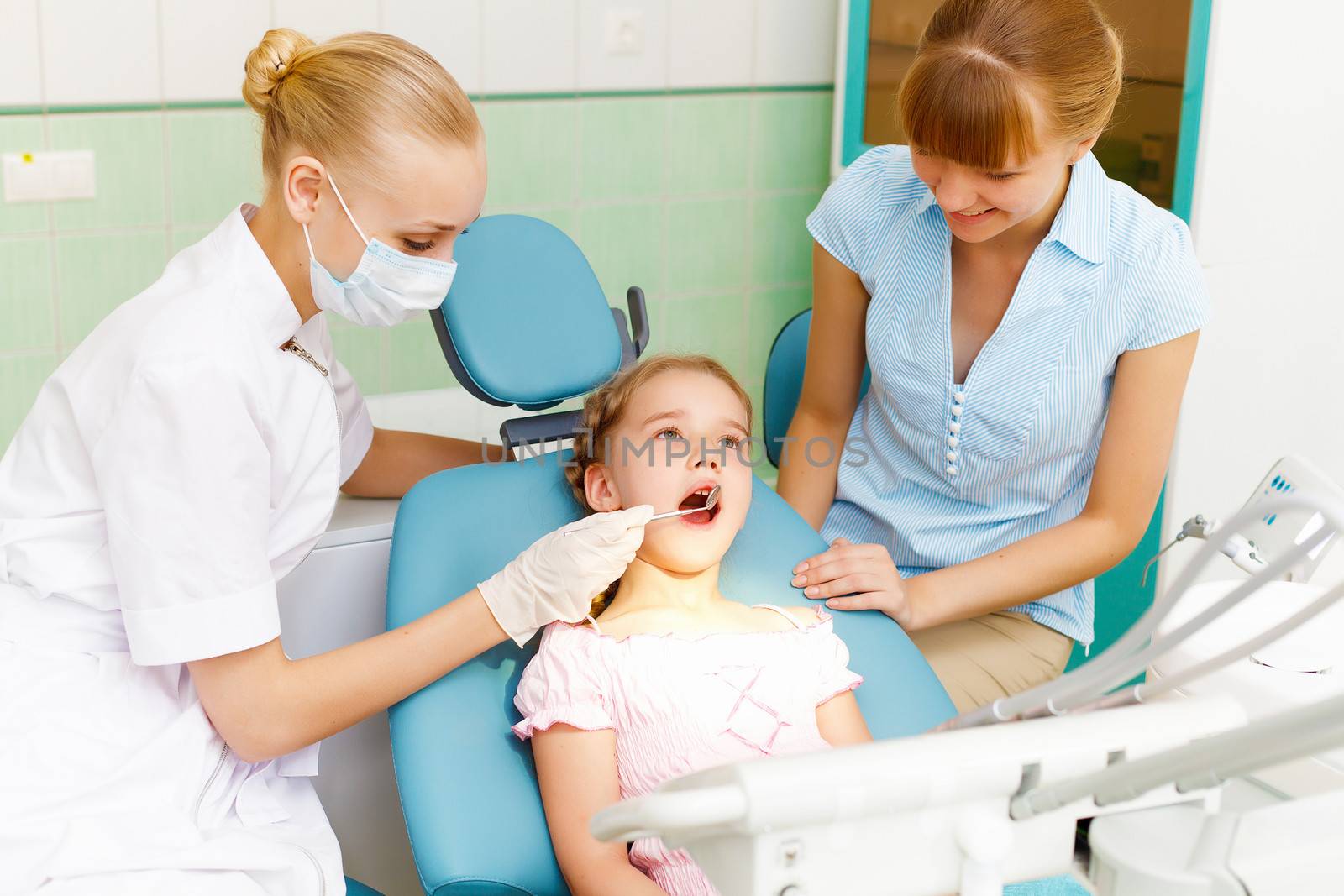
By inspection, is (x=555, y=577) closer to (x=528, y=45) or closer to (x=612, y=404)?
(x=612, y=404)

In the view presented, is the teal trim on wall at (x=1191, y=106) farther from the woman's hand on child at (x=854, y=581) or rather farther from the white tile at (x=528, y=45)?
the white tile at (x=528, y=45)

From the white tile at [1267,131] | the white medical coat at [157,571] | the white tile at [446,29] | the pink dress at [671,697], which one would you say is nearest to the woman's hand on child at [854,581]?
the pink dress at [671,697]

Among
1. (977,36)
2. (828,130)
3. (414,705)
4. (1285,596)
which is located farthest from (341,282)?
(828,130)

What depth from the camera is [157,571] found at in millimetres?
1195

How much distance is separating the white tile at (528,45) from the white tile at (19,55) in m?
0.85

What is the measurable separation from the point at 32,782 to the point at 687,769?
0.63 metres

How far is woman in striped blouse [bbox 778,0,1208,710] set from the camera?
146 cm

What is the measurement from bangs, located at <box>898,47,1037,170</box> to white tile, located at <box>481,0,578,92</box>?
57.1 inches

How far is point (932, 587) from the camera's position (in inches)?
65.1

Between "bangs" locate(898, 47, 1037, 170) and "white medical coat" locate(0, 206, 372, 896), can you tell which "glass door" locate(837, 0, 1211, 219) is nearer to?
"bangs" locate(898, 47, 1037, 170)

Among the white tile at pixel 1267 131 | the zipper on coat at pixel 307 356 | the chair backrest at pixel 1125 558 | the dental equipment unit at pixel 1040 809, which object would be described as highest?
the white tile at pixel 1267 131

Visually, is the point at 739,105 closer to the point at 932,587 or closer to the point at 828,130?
the point at 828,130

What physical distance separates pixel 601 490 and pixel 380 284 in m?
0.40

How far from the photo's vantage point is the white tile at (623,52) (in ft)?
9.25
